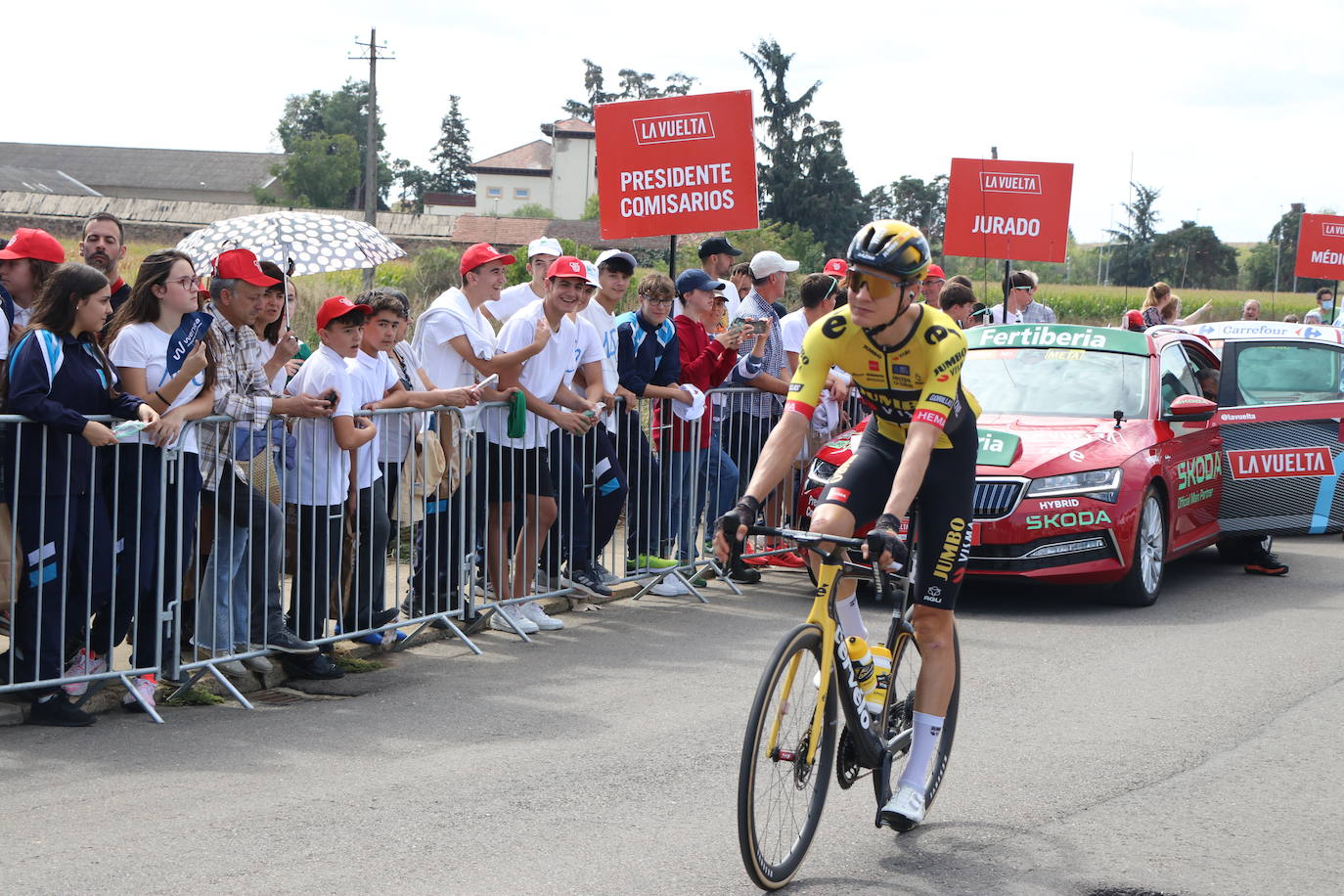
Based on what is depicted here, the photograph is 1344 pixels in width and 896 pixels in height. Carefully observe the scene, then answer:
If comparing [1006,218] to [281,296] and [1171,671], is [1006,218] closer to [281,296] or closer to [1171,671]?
[1171,671]

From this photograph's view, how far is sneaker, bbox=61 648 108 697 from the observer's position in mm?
6855

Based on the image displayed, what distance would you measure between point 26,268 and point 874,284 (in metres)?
4.59

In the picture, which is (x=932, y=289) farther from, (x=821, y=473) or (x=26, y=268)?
(x=26, y=268)

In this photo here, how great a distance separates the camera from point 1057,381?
1116cm

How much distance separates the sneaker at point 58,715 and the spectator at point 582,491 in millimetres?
3555

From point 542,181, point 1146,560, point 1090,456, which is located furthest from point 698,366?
point 542,181

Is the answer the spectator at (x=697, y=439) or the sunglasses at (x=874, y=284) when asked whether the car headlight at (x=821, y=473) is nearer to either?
the spectator at (x=697, y=439)

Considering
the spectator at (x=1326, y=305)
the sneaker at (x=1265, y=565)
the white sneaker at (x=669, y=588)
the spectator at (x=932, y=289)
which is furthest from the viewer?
the spectator at (x=1326, y=305)

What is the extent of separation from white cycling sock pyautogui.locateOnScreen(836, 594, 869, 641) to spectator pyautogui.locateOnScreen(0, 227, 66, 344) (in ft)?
14.8

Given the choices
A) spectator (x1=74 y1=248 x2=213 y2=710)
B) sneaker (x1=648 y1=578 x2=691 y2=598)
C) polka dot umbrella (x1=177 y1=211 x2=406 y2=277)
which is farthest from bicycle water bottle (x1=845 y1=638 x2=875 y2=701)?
sneaker (x1=648 y1=578 x2=691 y2=598)

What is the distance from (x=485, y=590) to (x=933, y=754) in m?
4.09

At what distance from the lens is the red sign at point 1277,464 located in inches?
465

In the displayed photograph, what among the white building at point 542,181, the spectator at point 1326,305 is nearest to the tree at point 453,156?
the white building at point 542,181

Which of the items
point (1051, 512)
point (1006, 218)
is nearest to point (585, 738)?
point (1051, 512)
